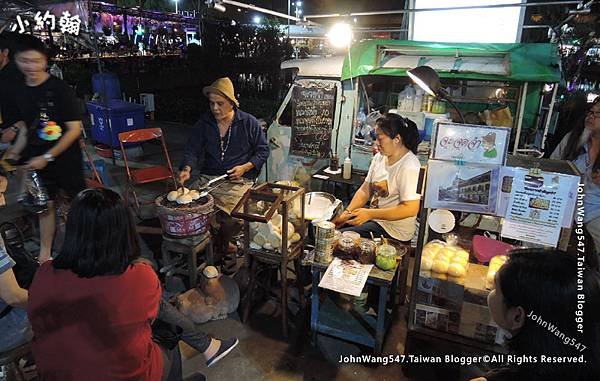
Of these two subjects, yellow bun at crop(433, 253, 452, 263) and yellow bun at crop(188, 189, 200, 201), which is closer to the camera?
yellow bun at crop(433, 253, 452, 263)

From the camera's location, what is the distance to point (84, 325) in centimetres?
182

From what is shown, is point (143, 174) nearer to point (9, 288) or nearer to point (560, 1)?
point (9, 288)

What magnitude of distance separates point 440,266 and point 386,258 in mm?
426

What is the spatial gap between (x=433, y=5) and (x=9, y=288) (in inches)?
258

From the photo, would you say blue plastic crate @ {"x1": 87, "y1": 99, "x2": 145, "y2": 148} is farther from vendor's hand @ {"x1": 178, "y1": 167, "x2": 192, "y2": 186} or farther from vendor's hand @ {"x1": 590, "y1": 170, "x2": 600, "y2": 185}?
vendor's hand @ {"x1": 590, "y1": 170, "x2": 600, "y2": 185}

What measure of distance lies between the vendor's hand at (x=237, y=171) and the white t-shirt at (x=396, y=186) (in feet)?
5.05

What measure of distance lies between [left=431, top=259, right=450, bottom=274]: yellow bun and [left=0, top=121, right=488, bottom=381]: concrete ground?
3.14 feet

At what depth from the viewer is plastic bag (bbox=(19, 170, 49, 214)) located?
4305mm

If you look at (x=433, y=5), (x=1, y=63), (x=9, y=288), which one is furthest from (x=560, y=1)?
(x=1, y=63)

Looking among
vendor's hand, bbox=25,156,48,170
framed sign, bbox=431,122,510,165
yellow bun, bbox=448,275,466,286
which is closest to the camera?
framed sign, bbox=431,122,510,165

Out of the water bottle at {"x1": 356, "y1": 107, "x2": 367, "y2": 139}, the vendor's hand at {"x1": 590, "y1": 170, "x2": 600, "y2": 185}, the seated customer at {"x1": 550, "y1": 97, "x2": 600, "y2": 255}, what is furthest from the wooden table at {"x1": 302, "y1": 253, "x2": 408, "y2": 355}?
the water bottle at {"x1": 356, "y1": 107, "x2": 367, "y2": 139}

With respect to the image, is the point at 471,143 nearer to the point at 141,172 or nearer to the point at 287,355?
the point at 287,355

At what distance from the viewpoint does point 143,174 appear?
5.91 m

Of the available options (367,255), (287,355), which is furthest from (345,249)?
(287,355)
